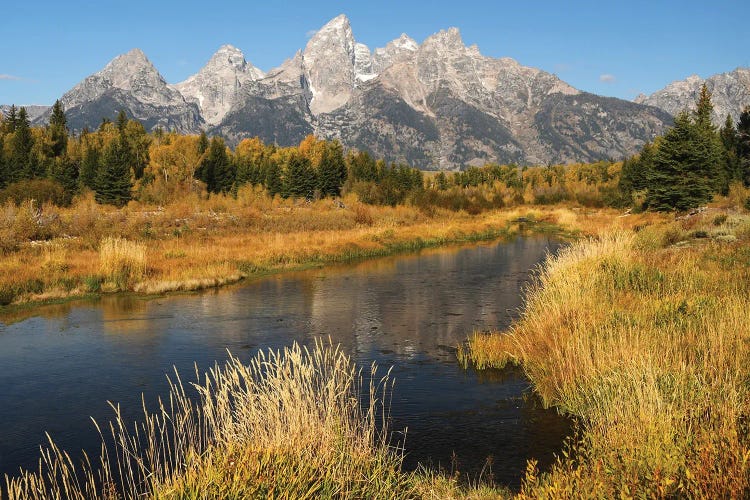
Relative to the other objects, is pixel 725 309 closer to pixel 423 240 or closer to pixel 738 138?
pixel 423 240

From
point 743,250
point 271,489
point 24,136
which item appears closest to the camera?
point 271,489

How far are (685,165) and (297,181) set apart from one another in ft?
208

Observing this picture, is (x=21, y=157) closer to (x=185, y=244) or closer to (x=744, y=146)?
(x=185, y=244)

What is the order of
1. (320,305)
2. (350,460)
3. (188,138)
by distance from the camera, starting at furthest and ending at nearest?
1. (188,138)
2. (320,305)
3. (350,460)

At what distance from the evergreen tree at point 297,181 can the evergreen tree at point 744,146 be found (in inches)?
2470

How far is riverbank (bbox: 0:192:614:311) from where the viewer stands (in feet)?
89.6

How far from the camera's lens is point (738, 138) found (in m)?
69.9

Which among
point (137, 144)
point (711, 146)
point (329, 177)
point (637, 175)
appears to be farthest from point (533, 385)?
point (137, 144)

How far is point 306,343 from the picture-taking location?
18.0m

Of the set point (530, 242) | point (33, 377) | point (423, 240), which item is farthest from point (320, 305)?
point (530, 242)

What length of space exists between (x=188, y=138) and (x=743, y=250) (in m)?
99.8

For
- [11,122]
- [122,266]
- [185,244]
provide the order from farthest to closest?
[11,122] → [185,244] → [122,266]

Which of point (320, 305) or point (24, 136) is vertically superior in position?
point (24, 136)

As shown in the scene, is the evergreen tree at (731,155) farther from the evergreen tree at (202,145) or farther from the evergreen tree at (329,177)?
the evergreen tree at (202,145)
